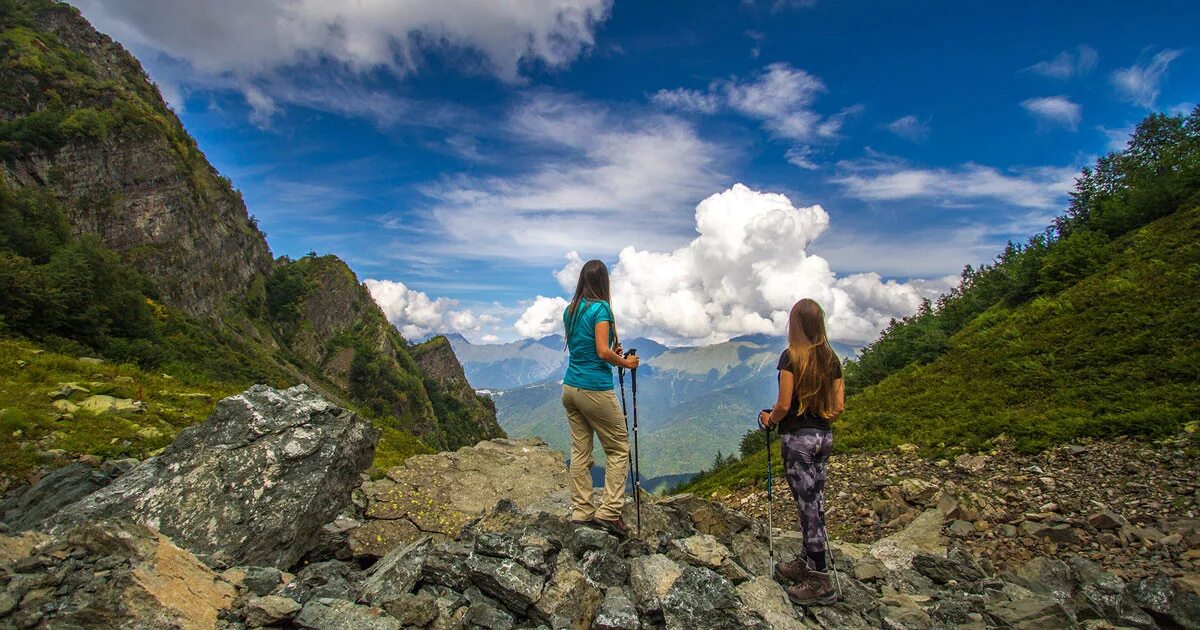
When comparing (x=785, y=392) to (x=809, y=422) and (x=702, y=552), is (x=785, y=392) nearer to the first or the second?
(x=809, y=422)

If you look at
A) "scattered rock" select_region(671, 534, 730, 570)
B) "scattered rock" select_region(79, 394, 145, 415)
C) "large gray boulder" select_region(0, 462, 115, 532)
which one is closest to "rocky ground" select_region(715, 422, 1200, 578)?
"scattered rock" select_region(671, 534, 730, 570)

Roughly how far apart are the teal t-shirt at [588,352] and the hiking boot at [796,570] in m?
3.25

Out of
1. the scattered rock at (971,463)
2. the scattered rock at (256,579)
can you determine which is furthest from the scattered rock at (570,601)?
the scattered rock at (971,463)

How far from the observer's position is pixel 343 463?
299 inches

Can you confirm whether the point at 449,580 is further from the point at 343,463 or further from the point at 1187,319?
the point at 1187,319

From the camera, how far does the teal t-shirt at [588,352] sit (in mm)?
6387

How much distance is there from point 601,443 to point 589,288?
220 centimetres

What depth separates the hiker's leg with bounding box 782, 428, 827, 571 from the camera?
571 cm

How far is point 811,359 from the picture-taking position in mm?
5652

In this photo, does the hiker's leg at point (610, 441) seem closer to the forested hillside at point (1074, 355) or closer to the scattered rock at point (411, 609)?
the scattered rock at point (411, 609)

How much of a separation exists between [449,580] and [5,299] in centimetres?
2052

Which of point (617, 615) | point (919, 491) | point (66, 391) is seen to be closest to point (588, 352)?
point (617, 615)

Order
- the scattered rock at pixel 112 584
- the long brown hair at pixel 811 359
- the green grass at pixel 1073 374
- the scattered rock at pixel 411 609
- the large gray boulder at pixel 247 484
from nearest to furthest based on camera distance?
the scattered rock at pixel 112 584, the scattered rock at pixel 411 609, the long brown hair at pixel 811 359, the large gray boulder at pixel 247 484, the green grass at pixel 1073 374

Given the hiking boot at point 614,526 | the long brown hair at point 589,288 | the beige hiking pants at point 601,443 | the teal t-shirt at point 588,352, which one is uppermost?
the long brown hair at point 589,288
